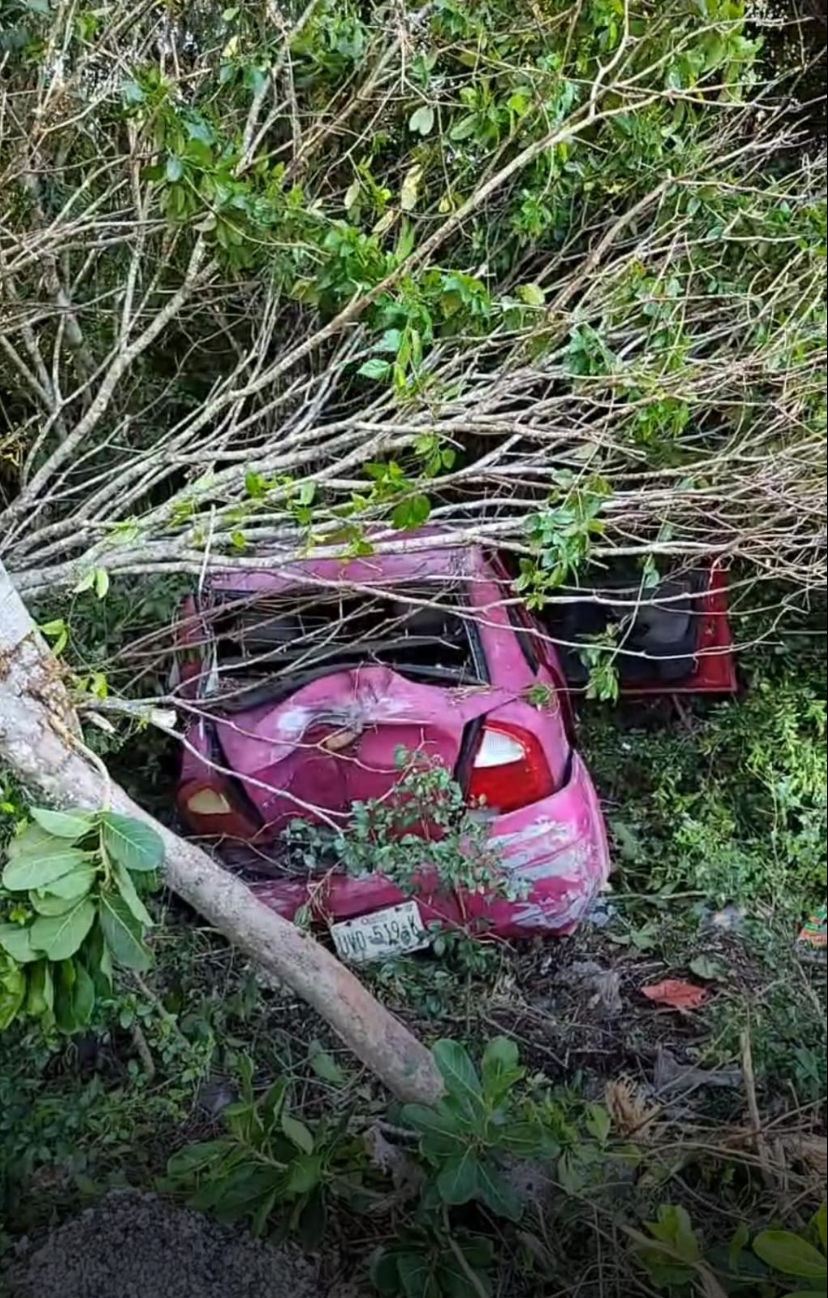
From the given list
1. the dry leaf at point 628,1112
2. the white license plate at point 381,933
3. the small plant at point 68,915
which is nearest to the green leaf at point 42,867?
the small plant at point 68,915

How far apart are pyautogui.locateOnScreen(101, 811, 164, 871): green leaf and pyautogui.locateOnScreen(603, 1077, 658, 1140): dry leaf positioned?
3.79 ft

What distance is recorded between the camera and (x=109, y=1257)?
1.46 metres

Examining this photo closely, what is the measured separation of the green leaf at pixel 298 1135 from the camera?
5.03 ft

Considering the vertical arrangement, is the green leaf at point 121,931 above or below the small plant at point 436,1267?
above

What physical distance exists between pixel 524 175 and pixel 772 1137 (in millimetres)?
2509

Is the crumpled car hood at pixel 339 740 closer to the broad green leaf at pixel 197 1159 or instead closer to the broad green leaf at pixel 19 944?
the broad green leaf at pixel 197 1159

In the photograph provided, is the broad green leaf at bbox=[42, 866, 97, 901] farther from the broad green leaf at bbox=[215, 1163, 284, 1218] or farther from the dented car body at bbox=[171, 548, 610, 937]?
the dented car body at bbox=[171, 548, 610, 937]

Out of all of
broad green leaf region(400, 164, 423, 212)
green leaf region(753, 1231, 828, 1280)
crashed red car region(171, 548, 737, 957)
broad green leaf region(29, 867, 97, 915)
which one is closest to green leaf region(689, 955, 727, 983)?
crashed red car region(171, 548, 737, 957)

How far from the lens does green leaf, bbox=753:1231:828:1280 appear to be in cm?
89

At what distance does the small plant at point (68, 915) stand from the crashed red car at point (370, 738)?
3.83 feet

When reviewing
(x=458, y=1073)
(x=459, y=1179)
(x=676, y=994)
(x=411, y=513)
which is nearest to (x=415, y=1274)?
(x=459, y=1179)

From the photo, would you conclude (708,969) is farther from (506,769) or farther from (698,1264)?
(698,1264)

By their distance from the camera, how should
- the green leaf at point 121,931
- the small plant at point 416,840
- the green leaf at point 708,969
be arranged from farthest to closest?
the green leaf at point 708,969
the small plant at point 416,840
the green leaf at point 121,931

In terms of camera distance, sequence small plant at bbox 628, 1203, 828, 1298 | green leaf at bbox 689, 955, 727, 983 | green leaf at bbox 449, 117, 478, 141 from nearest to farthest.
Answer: small plant at bbox 628, 1203, 828, 1298 < green leaf at bbox 449, 117, 478, 141 < green leaf at bbox 689, 955, 727, 983
